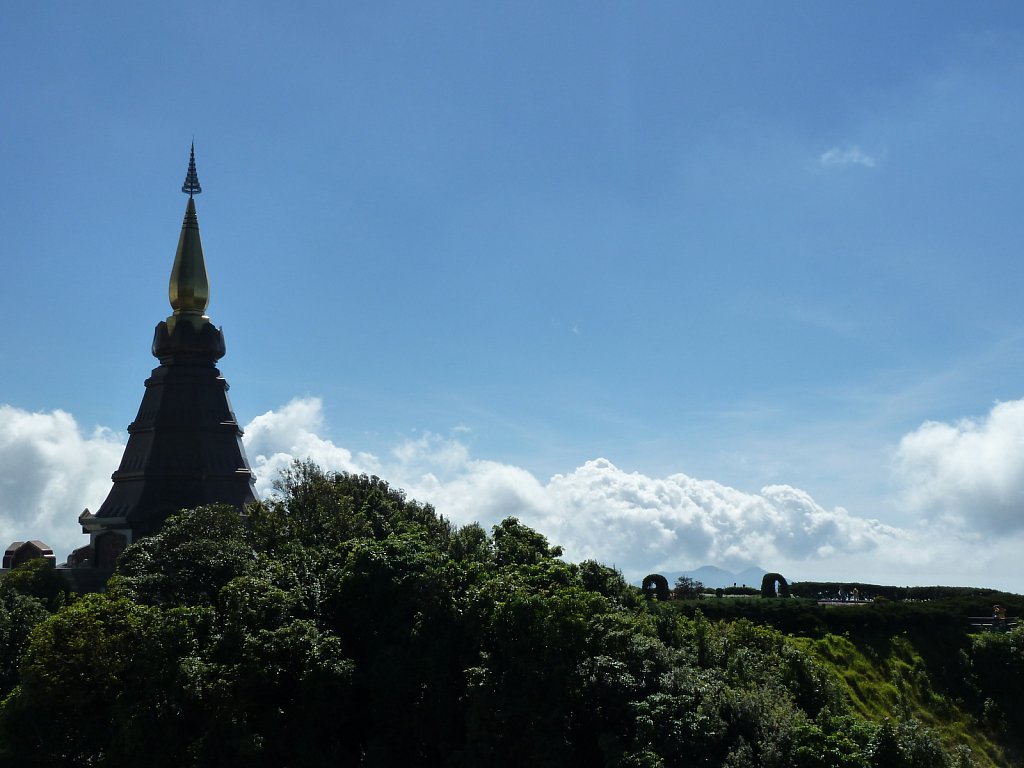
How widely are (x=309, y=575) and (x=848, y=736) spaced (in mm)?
14910

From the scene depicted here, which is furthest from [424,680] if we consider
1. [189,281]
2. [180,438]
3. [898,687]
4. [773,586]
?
[189,281]

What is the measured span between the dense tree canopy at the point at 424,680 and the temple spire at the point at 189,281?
116 ft

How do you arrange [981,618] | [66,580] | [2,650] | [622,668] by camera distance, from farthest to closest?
1. [66,580]
2. [981,618]
3. [2,650]
4. [622,668]

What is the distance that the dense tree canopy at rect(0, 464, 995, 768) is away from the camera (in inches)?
818

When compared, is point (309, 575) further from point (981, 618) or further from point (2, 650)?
point (981, 618)

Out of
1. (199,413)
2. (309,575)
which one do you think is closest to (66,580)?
(199,413)

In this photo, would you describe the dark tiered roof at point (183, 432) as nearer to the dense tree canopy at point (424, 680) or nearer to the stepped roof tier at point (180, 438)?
the stepped roof tier at point (180, 438)

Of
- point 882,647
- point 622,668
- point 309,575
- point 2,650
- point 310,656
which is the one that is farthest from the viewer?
point 882,647

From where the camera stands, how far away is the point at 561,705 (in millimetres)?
22422

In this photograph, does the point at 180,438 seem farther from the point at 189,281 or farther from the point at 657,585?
the point at 657,585

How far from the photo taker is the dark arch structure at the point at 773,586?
157ft

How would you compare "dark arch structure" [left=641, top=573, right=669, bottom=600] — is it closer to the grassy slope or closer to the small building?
the grassy slope

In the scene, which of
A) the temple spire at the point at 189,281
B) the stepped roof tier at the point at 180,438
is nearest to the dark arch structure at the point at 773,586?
the stepped roof tier at the point at 180,438

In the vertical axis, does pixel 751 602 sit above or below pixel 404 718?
above
